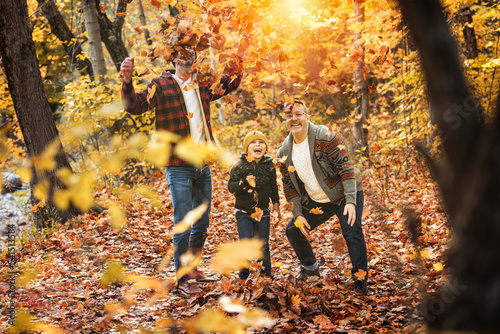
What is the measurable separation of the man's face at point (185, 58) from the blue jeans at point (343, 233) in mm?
1976

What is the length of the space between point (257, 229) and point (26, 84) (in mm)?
4863

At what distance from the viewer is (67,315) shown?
3719mm

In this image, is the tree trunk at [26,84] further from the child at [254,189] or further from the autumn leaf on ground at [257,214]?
the autumn leaf on ground at [257,214]

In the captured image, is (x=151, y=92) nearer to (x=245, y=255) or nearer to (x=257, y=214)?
(x=257, y=214)

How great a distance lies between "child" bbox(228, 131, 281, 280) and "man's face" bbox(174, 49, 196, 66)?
1.03 m

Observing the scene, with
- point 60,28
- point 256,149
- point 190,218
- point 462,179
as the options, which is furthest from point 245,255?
point 60,28

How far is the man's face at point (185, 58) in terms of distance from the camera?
13.1 ft

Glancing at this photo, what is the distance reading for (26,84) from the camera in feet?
21.8

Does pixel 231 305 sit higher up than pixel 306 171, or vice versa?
pixel 306 171

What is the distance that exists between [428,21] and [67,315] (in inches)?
153

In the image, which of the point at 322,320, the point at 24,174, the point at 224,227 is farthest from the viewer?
the point at 224,227

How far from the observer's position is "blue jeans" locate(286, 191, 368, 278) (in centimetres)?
386

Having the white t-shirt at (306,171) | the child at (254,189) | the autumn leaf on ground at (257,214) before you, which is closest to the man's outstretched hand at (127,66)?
the child at (254,189)

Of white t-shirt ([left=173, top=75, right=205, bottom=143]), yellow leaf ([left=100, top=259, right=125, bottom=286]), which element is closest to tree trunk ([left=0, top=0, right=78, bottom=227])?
yellow leaf ([left=100, top=259, right=125, bottom=286])
